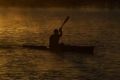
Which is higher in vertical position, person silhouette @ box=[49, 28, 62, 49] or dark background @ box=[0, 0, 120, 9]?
person silhouette @ box=[49, 28, 62, 49]

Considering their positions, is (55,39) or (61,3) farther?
(61,3)

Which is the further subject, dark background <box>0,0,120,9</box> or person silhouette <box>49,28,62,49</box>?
dark background <box>0,0,120,9</box>

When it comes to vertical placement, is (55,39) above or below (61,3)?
above

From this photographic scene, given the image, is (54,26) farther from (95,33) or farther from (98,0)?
(98,0)

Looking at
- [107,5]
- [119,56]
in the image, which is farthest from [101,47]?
[107,5]

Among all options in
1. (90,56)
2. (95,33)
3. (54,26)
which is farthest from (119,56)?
(54,26)

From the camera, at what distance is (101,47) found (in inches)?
1898

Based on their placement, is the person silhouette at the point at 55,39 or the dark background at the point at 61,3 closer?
the person silhouette at the point at 55,39

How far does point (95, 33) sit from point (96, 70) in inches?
1063

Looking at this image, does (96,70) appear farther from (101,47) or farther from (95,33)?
(95,33)

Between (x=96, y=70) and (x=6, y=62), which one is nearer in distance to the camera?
(x=96, y=70)

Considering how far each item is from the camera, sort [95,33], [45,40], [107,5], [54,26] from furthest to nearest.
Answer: [107,5]
[54,26]
[95,33]
[45,40]

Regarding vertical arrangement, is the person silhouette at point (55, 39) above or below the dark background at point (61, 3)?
above

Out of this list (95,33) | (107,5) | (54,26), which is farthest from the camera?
(107,5)
